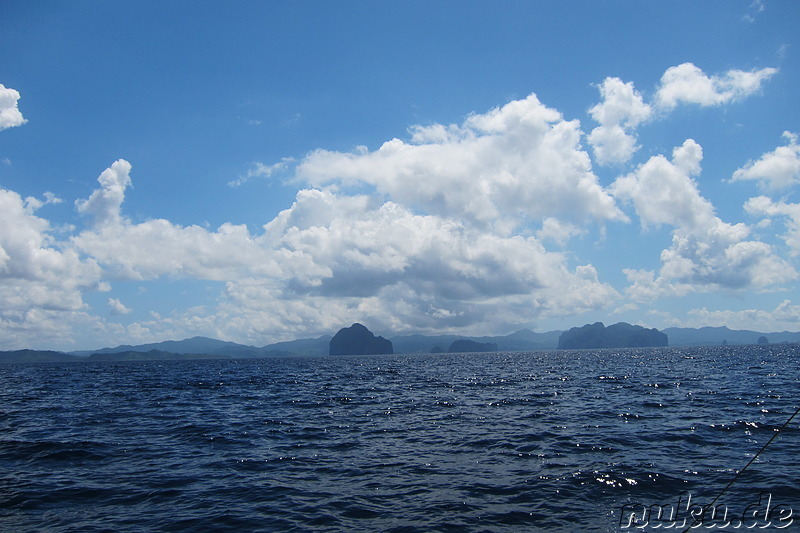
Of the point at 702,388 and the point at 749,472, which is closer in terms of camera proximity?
the point at 749,472

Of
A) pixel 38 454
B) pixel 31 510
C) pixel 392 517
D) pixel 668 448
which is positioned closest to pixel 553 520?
Result: pixel 392 517

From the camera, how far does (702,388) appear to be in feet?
156

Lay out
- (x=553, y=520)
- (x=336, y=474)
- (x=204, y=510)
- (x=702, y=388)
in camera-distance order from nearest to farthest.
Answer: (x=553, y=520) → (x=204, y=510) → (x=336, y=474) → (x=702, y=388)

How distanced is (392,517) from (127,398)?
4566 centimetres

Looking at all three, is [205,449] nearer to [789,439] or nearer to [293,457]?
[293,457]

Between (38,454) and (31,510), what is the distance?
378 inches

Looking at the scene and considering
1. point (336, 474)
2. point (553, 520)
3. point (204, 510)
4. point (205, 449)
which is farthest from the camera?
point (205, 449)
